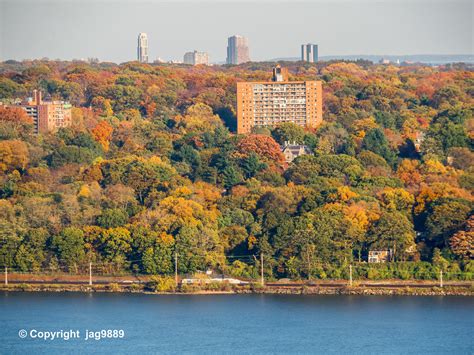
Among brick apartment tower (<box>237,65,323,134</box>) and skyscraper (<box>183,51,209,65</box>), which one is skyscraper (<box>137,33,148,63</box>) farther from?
brick apartment tower (<box>237,65,323,134</box>)

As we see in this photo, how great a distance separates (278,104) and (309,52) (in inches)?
1423

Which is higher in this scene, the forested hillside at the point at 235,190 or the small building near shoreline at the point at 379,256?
the forested hillside at the point at 235,190

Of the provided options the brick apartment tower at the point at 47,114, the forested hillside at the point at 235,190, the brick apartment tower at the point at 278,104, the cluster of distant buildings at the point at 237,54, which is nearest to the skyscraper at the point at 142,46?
the cluster of distant buildings at the point at 237,54

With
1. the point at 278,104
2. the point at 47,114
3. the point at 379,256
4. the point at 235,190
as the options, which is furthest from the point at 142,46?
the point at 379,256

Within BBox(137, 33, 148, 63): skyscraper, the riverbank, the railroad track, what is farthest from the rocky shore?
BBox(137, 33, 148, 63): skyscraper

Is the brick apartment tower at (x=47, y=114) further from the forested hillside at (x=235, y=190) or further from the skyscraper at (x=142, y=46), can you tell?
the skyscraper at (x=142, y=46)

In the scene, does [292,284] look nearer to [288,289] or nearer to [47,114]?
[288,289]

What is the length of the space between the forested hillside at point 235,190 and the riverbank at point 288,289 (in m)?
0.53

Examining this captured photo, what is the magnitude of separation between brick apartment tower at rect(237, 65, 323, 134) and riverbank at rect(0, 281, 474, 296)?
1852 centimetres

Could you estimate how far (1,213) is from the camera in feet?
91.0

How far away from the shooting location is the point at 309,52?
8012 cm

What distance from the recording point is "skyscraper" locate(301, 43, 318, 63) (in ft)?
263

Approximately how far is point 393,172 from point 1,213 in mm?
9522

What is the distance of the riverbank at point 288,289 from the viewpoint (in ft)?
79.4
